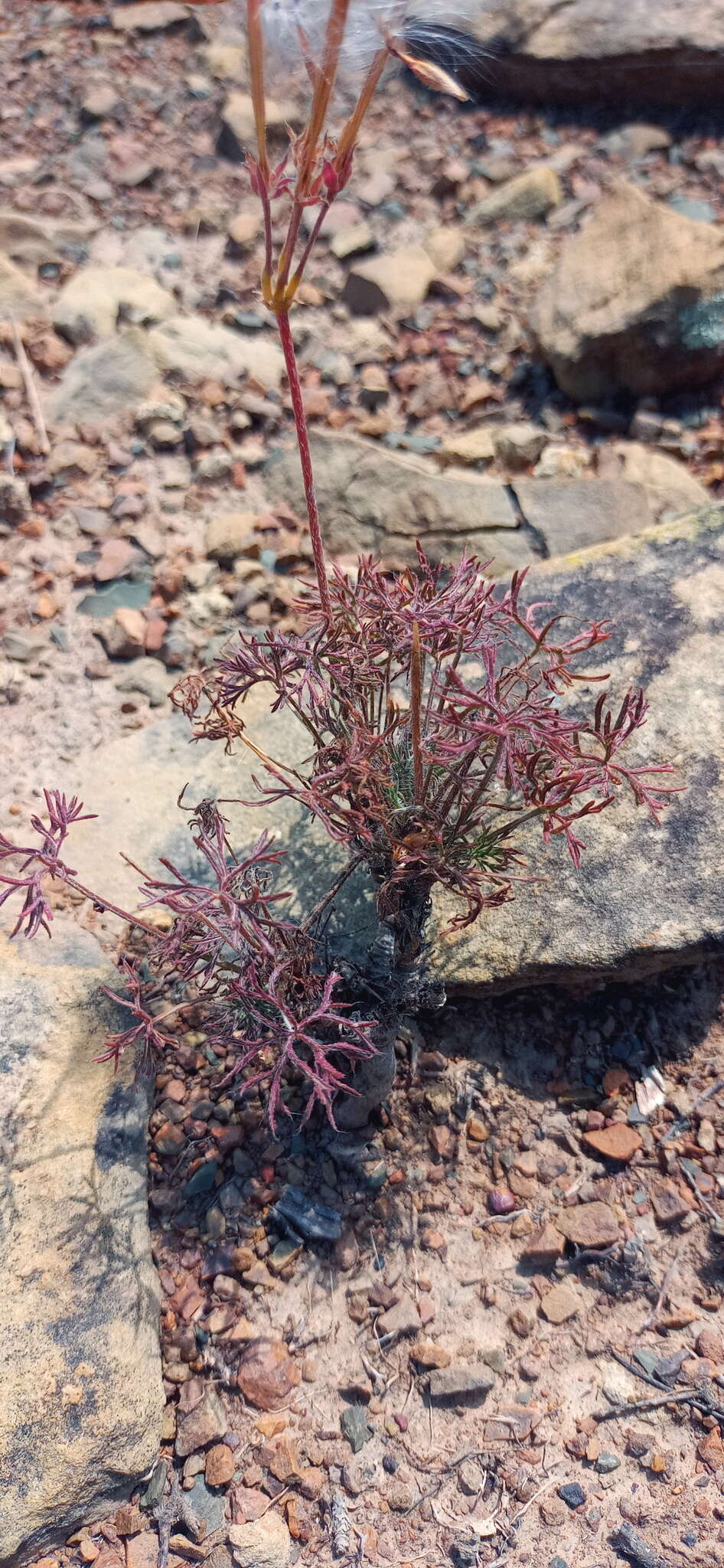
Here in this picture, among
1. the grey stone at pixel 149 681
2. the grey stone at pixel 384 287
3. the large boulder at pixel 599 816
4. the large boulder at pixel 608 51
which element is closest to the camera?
the large boulder at pixel 599 816

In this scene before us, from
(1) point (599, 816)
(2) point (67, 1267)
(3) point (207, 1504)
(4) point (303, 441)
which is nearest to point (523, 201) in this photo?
(1) point (599, 816)

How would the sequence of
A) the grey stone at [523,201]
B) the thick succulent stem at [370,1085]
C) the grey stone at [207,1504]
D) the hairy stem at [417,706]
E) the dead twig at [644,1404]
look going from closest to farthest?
the hairy stem at [417,706] → the grey stone at [207,1504] → the dead twig at [644,1404] → the thick succulent stem at [370,1085] → the grey stone at [523,201]

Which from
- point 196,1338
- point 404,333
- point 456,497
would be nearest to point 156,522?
point 456,497

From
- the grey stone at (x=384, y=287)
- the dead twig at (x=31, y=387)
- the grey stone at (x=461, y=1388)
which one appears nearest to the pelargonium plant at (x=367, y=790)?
the grey stone at (x=461, y=1388)

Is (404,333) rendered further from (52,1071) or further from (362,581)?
(52,1071)

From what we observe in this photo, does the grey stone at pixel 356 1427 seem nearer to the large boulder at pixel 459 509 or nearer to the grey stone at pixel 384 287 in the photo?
the large boulder at pixel 459 509

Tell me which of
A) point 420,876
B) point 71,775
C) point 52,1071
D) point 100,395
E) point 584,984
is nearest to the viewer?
point 420,876
